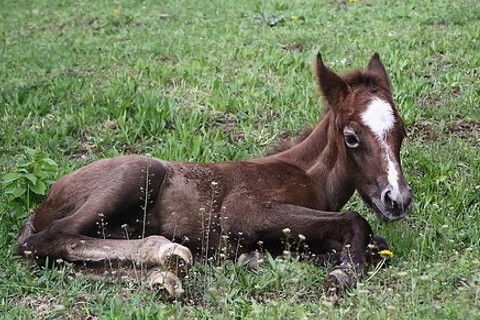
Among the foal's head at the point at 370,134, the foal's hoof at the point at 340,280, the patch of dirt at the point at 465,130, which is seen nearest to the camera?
the foal's hoof at the point at 340,280

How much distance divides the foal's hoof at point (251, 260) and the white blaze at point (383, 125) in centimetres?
111

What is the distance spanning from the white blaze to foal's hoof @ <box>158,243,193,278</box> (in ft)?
4.94

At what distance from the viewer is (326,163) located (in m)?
7.21

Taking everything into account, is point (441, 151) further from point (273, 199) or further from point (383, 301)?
point (383, 301)

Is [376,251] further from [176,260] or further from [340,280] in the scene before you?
[176,260]

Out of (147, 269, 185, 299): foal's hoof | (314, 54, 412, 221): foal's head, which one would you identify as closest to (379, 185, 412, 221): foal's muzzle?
(314, 54, 412, 221): foal's head

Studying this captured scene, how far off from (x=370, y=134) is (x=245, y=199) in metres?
→ 1.15

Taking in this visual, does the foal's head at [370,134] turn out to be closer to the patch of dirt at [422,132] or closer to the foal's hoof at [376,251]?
the foal's hoof at [376,251]

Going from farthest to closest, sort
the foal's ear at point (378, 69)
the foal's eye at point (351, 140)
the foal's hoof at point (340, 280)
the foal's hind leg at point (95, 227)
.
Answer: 1. the foal's ear at point (378, 69)
2. the foal's eye at point (351, 140)
3. the foal's hind leg at point (95, 227)
4. the foal's hoof at point (340, 280)

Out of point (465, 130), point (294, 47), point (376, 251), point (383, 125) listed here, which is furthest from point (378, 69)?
point (294, 47)

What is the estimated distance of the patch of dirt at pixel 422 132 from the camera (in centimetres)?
938

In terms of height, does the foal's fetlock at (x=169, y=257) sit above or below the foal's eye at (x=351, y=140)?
below

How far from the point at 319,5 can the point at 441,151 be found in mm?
8127

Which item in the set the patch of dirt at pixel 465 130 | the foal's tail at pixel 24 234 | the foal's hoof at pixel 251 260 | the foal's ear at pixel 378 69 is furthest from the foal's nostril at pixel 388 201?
the patch of dirt at pixel 465 130
